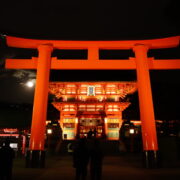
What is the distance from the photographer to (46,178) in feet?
19.9

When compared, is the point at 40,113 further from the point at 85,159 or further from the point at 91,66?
the point at 85,159

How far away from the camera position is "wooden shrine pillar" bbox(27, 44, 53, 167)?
8.06 m

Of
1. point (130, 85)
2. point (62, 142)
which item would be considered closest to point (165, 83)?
point (130, 85)

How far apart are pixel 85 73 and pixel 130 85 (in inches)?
208

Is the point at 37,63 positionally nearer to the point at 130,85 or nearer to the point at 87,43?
the point at 87,43

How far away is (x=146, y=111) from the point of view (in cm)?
864

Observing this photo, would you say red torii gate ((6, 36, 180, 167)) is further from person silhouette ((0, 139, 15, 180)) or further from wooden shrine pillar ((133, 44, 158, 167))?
person silhouette ((0, 139, 15, 180))

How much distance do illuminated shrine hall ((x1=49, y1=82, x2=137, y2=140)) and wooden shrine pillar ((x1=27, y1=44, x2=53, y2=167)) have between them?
33.3 ft

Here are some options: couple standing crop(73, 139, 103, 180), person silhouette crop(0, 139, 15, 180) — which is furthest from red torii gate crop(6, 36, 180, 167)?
couple standing crop(73, 139, 103, 180)

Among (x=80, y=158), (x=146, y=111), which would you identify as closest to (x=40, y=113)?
(x=80, y=158)

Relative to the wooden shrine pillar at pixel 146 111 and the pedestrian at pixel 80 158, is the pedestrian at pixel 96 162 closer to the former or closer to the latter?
the pedestrian at pixel 80 158

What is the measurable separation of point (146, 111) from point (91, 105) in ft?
42.4

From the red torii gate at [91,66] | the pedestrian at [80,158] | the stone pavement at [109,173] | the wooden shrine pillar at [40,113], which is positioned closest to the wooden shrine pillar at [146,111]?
the red torii gate at [91,66]

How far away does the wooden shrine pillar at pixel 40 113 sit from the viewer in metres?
8.06
